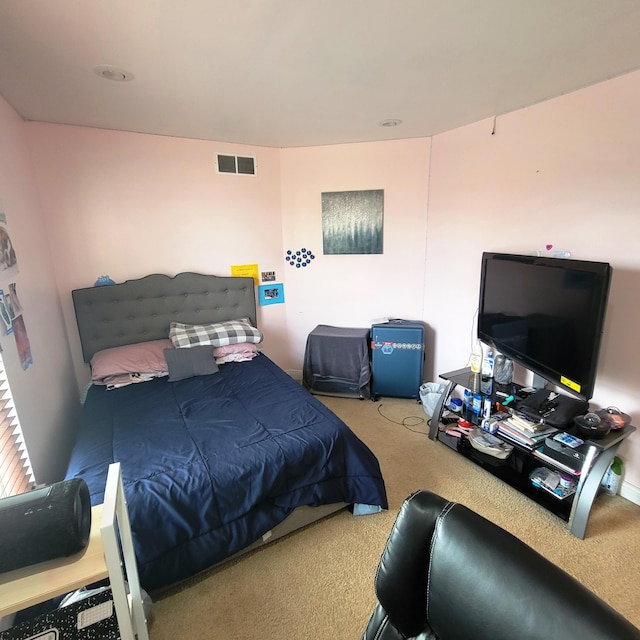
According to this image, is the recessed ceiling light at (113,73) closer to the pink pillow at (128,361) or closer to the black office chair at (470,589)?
the pink pillow at (128,361)

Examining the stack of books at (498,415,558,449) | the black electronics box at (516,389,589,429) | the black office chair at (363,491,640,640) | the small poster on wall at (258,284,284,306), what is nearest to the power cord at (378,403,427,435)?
the stack of books at (498,415,558,449)

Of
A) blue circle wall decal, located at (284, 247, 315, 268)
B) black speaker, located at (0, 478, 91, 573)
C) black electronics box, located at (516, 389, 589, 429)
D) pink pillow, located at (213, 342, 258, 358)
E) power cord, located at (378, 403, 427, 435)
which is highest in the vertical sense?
blue circle wall decal, located at (284, 247, 315, 268)

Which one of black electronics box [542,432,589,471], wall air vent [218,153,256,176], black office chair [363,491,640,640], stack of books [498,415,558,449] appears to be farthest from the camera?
wall air vent [218,153,256,176]

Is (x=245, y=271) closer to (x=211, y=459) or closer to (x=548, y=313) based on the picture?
(x=211, y=459)

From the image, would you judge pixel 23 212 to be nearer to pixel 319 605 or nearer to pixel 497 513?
pixel 319 605

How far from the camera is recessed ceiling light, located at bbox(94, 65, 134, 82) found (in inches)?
68.1

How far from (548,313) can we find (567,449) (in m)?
0.73

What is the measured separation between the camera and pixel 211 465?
5.41 ft

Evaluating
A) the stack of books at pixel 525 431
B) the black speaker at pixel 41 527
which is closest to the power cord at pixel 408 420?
the stack of books at pixel 525 431

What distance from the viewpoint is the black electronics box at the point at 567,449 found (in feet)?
6.14

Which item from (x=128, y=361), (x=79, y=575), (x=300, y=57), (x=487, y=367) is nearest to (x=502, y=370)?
(x=487, y=367)

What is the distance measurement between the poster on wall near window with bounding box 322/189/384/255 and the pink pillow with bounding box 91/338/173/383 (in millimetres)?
1738

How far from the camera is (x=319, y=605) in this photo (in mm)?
1542

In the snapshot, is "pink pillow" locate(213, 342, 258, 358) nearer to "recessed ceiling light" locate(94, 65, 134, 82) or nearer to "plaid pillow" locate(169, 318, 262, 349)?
"plaid pillow" locate(169, 318, 262, 349)
